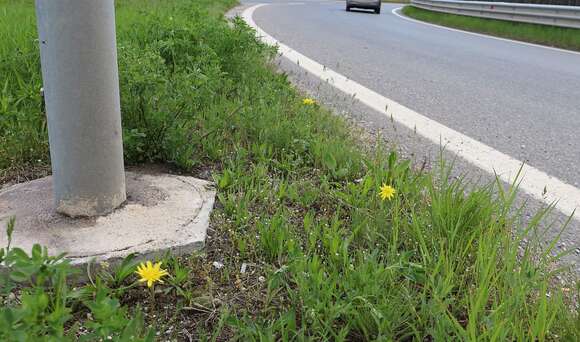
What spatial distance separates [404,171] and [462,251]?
1.88ft

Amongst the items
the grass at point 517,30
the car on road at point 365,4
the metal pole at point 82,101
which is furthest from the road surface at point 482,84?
the car on road at point 365,4

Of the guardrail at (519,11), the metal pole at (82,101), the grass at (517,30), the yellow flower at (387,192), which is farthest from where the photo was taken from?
the guardrail at (519,11)

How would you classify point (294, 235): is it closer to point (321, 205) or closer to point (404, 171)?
point (321, 205)

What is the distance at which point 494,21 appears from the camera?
39.5ft

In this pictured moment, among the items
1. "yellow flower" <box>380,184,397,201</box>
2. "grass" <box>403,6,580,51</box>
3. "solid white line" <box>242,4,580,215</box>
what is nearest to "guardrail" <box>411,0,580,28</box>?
"grass" <box>403,6,580,51</box>

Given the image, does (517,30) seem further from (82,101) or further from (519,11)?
(82,101)

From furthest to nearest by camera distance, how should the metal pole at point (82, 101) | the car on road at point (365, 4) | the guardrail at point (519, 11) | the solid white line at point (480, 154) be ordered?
the car on road at point (365, 4)
the guardrail at point (519, 11)
the solid white line at point (480, 154)
the metal pole at point (82, 101)

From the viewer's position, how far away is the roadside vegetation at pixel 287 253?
1.32m

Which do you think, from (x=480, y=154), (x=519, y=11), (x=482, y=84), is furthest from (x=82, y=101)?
(x=519, y=11)

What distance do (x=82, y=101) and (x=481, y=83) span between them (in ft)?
13.3

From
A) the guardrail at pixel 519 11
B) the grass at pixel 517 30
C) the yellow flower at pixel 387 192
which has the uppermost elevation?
the guardrail at pixel 519 11

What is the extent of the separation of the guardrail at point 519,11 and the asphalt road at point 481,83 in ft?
5.82

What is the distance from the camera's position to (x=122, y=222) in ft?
5.96

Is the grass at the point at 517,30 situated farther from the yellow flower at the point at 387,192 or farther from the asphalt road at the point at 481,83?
the yellow flower at the point at 387,192
